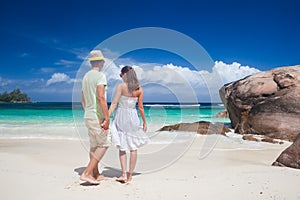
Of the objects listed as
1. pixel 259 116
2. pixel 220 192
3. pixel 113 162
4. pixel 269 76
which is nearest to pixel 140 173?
pixel 113 162

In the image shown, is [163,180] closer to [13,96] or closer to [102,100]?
[102,100]

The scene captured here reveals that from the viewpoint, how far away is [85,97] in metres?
3.98

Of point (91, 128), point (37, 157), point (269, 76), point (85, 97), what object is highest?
point (269, 76)

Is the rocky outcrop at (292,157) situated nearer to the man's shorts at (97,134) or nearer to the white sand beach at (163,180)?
the white sand beach at (163,180)

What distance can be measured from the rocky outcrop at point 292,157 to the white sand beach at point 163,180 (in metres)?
0.21

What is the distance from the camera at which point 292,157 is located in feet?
16.1

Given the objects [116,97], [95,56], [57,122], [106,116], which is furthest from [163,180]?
[57,122]

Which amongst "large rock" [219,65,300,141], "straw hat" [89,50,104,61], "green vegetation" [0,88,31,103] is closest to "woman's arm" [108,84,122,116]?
"straw hat" [89,50,104,61]

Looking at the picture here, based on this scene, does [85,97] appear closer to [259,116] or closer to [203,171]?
[203,171]

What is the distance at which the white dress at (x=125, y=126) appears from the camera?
4109 millimetres

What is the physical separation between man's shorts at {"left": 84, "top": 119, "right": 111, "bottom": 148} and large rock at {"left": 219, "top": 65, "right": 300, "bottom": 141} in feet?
23.3

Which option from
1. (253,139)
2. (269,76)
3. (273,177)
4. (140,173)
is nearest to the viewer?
(273,177)

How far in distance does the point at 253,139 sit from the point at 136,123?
599 cm

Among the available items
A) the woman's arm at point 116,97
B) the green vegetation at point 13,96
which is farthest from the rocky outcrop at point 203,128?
the green vegetation at point 13,96
